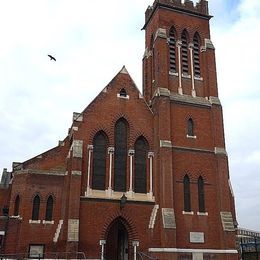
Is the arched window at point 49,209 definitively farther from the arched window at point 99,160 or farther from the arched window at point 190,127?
the arched window at point 190,127

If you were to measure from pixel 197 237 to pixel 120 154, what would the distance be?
27.6 ft

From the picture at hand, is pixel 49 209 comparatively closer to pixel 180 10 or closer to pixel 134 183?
pixel 134 183

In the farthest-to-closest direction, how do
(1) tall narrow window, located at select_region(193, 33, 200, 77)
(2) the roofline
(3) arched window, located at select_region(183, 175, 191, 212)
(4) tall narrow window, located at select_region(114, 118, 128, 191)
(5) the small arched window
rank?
(2) the roofline, (1) tall narrow window, located at select_region(193, 33, 200, 77), (5) the small arched window, (3) arched window, located at select_region(183, 175, 191, 212), (4) tall narrow window, located at select_region(114, 118, 128, 191)

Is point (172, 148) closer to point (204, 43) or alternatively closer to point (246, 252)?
point (204, 43)

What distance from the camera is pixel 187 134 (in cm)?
3136

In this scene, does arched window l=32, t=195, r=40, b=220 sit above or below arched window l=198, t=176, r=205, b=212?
below

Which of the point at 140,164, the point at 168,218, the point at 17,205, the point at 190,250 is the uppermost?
the point at 140,164

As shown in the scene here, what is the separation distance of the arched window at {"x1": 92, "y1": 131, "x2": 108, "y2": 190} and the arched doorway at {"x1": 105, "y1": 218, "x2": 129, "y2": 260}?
3009 mm

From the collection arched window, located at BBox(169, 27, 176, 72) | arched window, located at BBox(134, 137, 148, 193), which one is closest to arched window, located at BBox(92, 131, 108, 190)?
arched window, located at BBox(134, 137, 148, 193)

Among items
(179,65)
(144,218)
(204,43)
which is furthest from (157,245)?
(204,43)

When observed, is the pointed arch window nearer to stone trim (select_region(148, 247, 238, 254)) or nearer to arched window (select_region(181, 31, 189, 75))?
stone trim (select_region(148, 247, 238, 254))

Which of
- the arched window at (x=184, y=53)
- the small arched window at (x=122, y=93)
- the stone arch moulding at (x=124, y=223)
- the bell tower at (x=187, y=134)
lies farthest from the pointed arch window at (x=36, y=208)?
the arched window at (x=184, y=53)

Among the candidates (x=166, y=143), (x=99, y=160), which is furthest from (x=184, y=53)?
(x=99, y=160)

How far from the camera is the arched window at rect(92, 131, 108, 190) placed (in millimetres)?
28344
